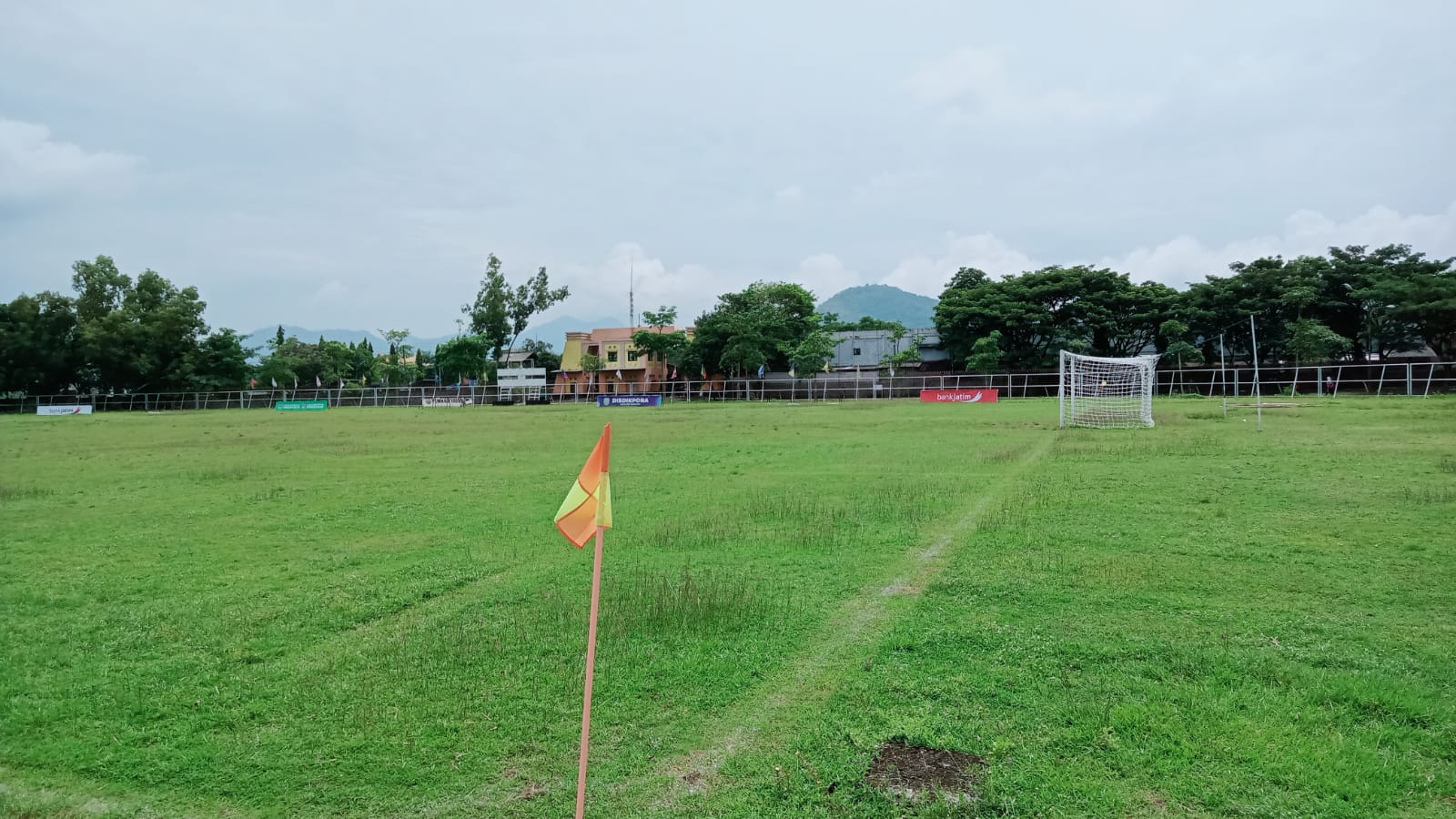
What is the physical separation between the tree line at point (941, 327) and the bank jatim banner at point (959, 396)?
6385 mm

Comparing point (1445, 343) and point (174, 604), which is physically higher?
point (1445, 343)

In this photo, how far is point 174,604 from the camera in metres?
6.45

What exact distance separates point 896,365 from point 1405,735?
188ft

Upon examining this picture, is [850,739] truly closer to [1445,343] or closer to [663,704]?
[663,704]

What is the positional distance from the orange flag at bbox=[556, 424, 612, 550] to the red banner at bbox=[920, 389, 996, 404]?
4069cm

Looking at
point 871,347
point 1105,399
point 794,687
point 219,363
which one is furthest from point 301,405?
point 794,687

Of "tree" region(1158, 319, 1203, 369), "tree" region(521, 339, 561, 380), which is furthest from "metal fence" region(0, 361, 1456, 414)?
"tree" region(521, 339, 561, 380)

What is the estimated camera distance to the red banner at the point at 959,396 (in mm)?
43000

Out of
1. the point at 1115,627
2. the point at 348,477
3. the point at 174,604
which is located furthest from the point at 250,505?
the point at 1115,627

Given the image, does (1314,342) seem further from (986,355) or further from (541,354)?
(541,354)

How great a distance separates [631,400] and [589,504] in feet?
161

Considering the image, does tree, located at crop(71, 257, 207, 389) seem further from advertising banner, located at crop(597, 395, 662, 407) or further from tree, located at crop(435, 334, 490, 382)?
advertising banner, located at crop(597, 395, 662, 407)

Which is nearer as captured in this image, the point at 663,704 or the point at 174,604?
the point at 663,704

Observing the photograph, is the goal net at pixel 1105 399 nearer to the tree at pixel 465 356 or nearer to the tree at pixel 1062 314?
the tree at pixel 1062 314
